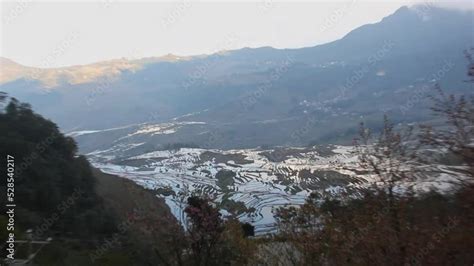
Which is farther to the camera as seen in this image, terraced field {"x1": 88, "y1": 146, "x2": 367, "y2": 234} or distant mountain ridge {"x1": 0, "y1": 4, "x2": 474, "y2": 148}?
distant mountain ridge {"x1": 0, "y1": 4, "x2": 474, "y2": 148}

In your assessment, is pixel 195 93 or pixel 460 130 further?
pixel 195 93

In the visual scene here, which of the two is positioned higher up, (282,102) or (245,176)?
(245,176)

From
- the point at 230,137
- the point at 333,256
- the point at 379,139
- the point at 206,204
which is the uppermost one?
the point at 379,139

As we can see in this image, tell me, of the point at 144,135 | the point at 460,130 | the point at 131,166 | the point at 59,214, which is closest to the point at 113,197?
the point at 59,214

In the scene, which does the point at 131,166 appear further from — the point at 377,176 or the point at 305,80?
the point at 305,80

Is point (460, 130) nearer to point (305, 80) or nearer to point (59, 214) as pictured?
point (59, 214)

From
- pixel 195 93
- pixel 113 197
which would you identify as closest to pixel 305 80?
pixel 195 93

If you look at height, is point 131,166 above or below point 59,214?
below

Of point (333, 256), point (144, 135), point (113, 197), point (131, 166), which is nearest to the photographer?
point (333, 256)

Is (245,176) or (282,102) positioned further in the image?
(282,102)

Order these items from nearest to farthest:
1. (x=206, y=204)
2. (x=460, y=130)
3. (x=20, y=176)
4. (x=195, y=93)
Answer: (x=460, y=130)
(x=206, y=204)
(x=20, y=176)
(x=195, y=93)

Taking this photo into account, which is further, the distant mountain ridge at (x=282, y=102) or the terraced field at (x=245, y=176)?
the distant mountain ridge at (x=282, y=102)
